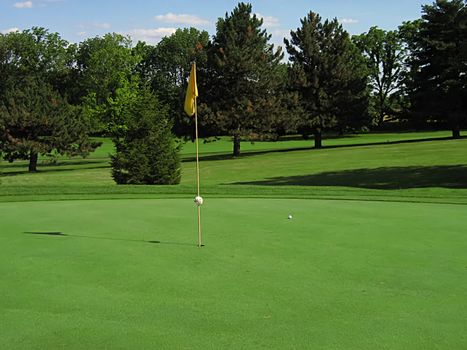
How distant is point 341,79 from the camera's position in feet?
176

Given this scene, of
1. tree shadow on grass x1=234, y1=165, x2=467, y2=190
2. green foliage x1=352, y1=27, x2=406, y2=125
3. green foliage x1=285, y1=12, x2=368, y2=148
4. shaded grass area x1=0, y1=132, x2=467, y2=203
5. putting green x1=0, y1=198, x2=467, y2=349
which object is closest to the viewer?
putting green x1=0, y1=198, x2=467, y2=349

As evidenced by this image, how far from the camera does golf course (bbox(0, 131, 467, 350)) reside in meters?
4.12

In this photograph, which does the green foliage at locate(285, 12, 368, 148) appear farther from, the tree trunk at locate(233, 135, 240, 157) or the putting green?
the putting green

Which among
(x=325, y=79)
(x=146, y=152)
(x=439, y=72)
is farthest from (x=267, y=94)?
(x=146, y=152)

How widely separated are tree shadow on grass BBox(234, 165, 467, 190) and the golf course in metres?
12.0

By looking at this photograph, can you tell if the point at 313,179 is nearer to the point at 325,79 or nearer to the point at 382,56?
the point at 325,79

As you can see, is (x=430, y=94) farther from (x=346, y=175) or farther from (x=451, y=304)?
(x=451, y=304)

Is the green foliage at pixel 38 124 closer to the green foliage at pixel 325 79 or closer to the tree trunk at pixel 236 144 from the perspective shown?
the tree trunk at pixel 236 144

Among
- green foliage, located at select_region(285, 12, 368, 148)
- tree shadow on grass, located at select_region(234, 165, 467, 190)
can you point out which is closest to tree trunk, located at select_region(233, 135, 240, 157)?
green foliage, located at select_region(285, 12, 368, 148)

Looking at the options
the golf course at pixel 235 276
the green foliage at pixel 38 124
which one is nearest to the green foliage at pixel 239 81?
the green foliage at pixel 38 124

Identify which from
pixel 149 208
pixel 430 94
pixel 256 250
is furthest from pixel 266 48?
pixel 256 250

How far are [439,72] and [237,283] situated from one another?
48673 mm

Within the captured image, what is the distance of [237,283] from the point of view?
5.50 meters

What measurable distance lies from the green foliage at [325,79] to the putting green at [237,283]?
145 feet
